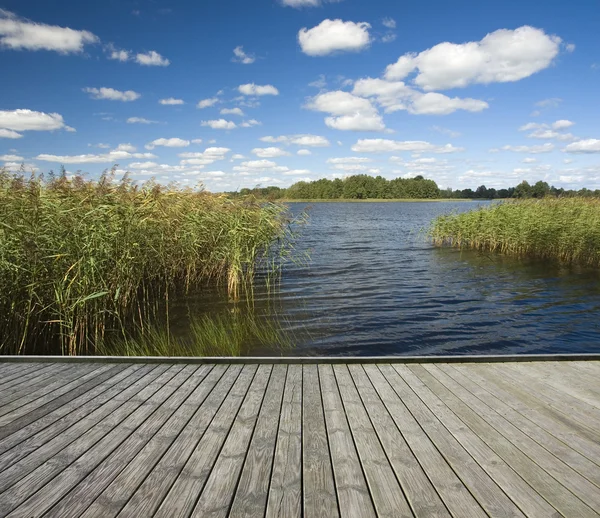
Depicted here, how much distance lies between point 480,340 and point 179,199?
7.92m

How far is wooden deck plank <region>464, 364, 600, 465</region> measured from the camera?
2746 mm

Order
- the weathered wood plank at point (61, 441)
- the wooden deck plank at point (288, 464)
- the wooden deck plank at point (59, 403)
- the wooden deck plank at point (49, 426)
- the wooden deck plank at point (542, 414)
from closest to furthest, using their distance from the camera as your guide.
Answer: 1. the wooden deck plank at point (288, 464)
2. the weathered wood plank at point (61, 441)
3. the wooden deck plank at point (49, 426)
4. the wooden deck plank at point (542, 414)
5. the wooden deck plank at point (59, 403)

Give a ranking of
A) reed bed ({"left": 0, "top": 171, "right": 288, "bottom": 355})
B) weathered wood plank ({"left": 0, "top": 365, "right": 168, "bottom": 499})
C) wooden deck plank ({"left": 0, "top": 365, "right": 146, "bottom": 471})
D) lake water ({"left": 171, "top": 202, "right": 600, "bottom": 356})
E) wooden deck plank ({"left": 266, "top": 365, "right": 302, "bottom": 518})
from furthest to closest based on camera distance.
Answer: lake water ({"left": 171, "top": 202, "right": 600, "bottom": 356}), reed bed ({"left": 0, "top": 171, "right": 288, "bottom": 355}), wooden deck plank ({"left": 0, "top": 365, "right": 146, "bottom": 471}), weathered wood plank ({"left": 0, "top": 365, "right": 168, "bottom": 499}), wooden deck plank ({"left": 266, "top": 365, "right": 302, "bottom": 518})

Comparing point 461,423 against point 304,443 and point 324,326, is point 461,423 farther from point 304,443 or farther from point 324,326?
point 324,326

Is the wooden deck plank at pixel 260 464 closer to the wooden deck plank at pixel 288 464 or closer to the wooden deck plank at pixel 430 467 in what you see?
the wooden deck plank at pixel 288 464

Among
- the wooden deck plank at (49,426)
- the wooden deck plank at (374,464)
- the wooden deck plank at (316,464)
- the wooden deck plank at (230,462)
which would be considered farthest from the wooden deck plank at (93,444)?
the wooden deck plank at (374,464)

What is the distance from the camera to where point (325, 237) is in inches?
1015

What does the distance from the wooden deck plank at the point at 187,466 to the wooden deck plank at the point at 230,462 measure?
46mm

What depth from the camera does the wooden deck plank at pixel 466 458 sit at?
7.00 feet

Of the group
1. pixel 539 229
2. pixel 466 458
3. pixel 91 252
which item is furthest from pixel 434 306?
pixel 539 229

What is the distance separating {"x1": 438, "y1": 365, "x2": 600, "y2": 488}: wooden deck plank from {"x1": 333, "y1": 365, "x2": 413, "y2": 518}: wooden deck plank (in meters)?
1.07

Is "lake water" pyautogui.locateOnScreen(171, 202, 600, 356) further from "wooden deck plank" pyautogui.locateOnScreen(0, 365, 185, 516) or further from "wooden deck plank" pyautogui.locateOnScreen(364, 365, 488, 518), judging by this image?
"wooden deck plank" pyautogui.locateOnScreen(364, 365, 488, 518)

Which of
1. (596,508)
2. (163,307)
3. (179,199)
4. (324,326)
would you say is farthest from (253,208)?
(596,508)

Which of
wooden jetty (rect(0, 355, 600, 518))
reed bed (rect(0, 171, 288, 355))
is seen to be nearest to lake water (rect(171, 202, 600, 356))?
reed bed (rect(0, 171, 288, 355))
